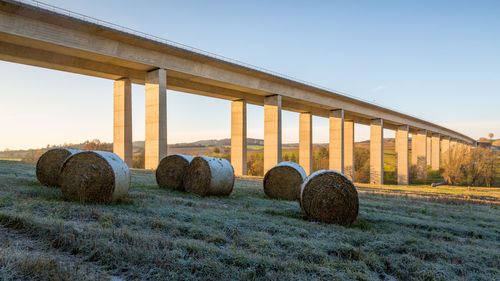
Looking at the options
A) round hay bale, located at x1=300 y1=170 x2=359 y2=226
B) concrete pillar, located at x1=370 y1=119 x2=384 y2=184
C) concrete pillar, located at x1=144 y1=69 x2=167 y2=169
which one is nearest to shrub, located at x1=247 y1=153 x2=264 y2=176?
concrete pillar, located at x1=370 y1=119 x2=384 y2=184

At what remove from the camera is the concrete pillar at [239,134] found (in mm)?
44438

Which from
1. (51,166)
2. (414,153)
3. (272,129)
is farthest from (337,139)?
(51,166)

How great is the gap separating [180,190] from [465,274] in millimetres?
10438

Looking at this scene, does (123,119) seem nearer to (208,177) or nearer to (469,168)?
(208,177)

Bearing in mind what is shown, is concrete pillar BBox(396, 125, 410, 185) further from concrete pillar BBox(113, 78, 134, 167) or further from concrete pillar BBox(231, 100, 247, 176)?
concrete pillar BBox(113, 78, 134, 167)

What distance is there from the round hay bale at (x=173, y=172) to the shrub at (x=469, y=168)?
64.2m

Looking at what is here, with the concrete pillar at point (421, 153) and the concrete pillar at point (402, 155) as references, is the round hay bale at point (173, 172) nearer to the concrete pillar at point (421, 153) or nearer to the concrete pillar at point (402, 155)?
the concrete pillar at point (402, 155)

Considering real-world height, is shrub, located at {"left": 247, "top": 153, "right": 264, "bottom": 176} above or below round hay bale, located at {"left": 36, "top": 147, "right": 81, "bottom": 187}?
below

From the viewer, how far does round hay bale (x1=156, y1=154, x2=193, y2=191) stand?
14.0m

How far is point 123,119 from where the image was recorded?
33625 mm

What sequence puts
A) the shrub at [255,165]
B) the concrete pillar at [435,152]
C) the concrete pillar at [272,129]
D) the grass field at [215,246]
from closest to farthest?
the grass field at [215,246] < the concrete pillar at [272,129] < the shrub at [255,165] < the concrete pillar at [435,152]

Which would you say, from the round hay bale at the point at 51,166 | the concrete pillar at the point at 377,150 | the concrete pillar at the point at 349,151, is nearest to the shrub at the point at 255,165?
the concrete pillar at the point at 349,151

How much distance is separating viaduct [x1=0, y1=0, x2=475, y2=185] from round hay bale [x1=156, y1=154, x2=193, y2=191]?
54.7 ft

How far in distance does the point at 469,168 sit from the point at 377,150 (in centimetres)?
2008
